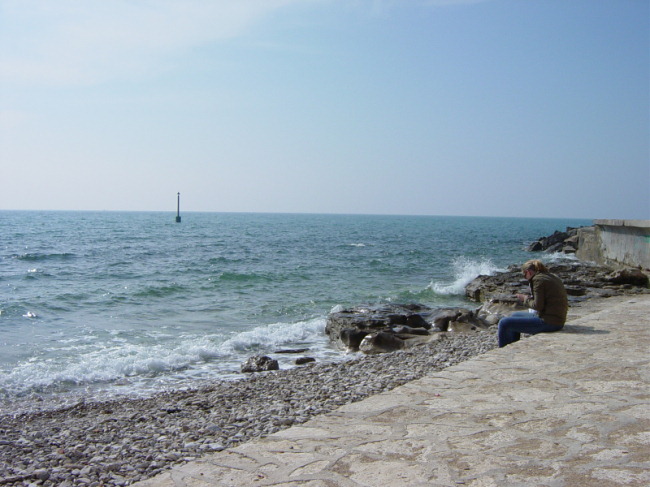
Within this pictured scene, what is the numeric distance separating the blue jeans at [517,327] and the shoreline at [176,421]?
861 millimetres

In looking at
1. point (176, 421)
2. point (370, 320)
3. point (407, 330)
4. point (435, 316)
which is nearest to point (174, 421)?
point (176, 421)

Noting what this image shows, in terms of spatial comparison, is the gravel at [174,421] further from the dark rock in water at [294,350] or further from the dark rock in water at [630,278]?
the dark rock in water at [630,278]

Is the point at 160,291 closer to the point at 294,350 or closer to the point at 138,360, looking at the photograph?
the point at 294,350

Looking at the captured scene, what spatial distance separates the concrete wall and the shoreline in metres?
11.5

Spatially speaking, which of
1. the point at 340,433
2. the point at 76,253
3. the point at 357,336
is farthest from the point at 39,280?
the point at 340,433

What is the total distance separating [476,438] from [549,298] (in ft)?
14.5

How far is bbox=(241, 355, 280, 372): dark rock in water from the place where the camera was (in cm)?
1041

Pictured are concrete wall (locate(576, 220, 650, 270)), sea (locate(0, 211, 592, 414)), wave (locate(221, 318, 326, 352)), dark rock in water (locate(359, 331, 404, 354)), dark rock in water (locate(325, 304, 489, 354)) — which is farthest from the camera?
concrete wall (locate(576, 220, 650, 270))

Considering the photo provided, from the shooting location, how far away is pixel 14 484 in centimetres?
471

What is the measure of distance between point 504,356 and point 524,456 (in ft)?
10.5

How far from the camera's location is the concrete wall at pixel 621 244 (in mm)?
18766

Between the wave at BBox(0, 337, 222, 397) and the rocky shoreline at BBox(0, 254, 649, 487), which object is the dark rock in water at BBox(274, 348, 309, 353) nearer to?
the wave at BBox(0, 337, 222, 397)

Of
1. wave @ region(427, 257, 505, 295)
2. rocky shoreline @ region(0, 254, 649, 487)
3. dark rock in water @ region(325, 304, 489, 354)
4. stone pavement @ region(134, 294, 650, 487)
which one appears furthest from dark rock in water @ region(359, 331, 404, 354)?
wave @ region(427, 257, 505, 295)

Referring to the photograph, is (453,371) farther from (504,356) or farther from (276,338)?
(276,338)
